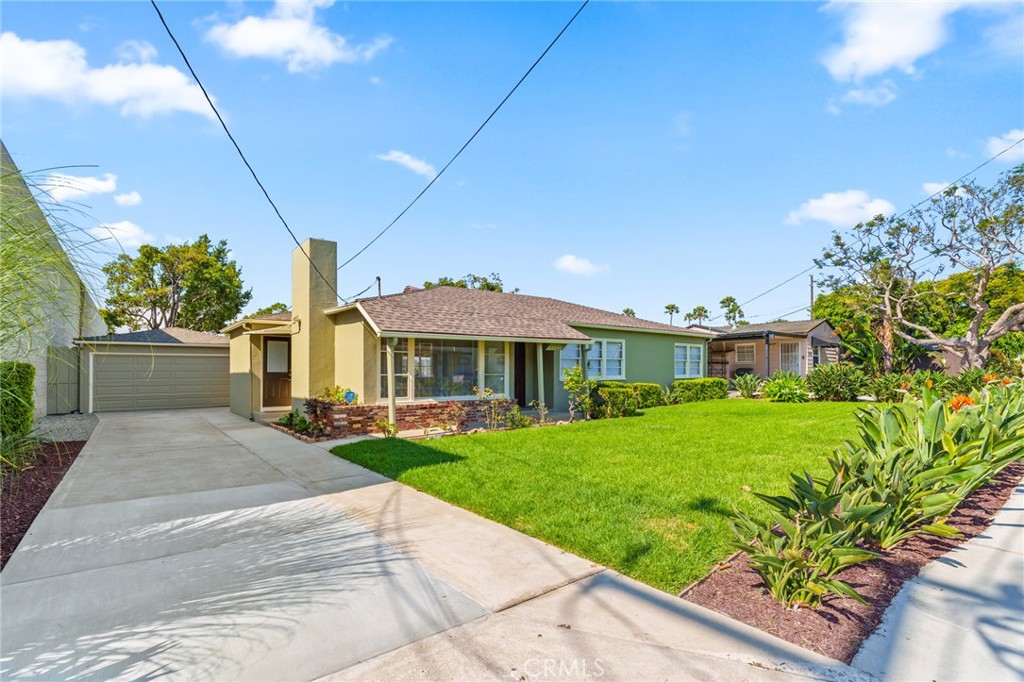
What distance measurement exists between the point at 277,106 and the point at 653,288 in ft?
66.2

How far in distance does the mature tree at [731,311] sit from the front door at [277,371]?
45.6 metres

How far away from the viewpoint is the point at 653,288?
989 inches

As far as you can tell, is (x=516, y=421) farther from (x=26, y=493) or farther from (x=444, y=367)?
(x=26, y=493)

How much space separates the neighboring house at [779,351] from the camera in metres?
25.7

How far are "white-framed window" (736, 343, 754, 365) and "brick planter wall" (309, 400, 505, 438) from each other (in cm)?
1956

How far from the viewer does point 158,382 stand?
1797cm

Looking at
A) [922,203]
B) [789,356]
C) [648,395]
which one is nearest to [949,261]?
[922,203]

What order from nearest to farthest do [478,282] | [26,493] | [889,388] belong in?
[26,493] → [889,388] → [478,282]

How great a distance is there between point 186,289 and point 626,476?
115 feet

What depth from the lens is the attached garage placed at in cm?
1716

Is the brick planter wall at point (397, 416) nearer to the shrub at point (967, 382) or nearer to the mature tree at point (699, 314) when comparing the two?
the shrub at point (967, 382)

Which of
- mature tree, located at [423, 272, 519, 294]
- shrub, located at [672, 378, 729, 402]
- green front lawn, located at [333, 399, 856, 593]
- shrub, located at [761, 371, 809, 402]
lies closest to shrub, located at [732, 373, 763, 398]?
shrub, located at [672, 378, 729, 402]

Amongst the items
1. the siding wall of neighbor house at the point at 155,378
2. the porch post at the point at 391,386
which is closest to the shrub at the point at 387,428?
the porch post at the point at 391,386

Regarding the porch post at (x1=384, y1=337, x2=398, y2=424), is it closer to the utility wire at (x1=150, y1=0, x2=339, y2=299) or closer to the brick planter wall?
the brick planter wall
